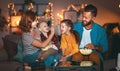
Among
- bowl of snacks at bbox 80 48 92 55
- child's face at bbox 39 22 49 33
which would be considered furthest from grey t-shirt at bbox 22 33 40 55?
bowl of snacks at bbox 80 48 92 55

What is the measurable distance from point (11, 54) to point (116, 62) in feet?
3.44

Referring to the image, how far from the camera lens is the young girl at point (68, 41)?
9.06ft

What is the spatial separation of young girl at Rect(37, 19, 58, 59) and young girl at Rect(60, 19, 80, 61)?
68mm

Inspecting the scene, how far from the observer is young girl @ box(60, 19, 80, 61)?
9.06ft

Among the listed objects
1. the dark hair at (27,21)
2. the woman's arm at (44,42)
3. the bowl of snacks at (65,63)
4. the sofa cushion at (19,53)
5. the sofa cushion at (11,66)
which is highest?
the dark hair at (27,21)

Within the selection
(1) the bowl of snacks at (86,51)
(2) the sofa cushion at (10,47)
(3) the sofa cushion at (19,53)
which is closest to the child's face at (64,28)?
(1) the bowl of snacks at (86,51)

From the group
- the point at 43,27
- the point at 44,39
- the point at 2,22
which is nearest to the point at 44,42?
the point at 44,39

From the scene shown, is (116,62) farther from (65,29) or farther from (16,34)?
(16,34)

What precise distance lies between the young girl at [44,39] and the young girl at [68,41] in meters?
0.07

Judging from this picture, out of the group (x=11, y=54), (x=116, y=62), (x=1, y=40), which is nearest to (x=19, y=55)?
(x=11, y=54)

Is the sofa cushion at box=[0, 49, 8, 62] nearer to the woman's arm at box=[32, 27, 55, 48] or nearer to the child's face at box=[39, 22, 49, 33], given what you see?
the woman's arm at box=[32, 27, 55, 48]

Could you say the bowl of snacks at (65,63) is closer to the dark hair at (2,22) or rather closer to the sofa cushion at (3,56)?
the sofa cushion at (3,56)

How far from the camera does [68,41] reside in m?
2.77

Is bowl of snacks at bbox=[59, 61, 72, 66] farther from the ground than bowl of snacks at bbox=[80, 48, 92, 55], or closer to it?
closer to it
